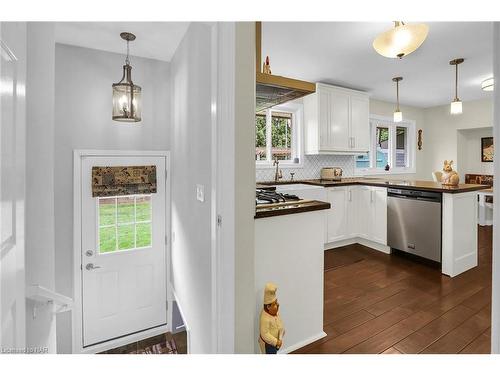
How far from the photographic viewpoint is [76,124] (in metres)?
2.47

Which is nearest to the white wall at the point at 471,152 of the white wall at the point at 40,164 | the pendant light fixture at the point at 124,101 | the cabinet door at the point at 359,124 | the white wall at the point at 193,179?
the cabinet door at the point at 359,124

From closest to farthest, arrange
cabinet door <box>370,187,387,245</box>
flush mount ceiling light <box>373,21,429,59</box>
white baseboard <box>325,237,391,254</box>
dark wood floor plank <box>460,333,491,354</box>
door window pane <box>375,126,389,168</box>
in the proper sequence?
dark wood floor plank <box>460,333,491,354</box>, flush mount ceiling light <box>373,21,429,59</box>, cabinet door <box>370,187,387,245</box>, white baseboard <box>325,237,391,254</box>, door window pane <box>375,126,389,168</box>

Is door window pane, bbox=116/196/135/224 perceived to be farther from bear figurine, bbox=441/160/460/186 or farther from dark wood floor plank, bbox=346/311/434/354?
bear figurine, bbox=441/160/460/186

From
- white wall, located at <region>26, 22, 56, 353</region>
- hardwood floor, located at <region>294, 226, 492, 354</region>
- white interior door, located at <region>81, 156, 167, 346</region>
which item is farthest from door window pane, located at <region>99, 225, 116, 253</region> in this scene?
hardwood floor, located at <region>294, 226, 492, 354</region>

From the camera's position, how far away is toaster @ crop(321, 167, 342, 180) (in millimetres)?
4566

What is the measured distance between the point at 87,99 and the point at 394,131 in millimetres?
5694

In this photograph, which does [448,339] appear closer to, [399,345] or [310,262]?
[399,345]

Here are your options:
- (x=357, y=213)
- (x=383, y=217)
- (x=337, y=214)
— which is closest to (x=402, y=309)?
(x=383, y=217)

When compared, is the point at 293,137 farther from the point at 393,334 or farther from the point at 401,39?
the point at 393,334

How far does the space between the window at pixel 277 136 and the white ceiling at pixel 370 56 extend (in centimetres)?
70

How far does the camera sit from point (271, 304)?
1506 mm

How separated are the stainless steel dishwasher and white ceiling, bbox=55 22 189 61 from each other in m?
3.18

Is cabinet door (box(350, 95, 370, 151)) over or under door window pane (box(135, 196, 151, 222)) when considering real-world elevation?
over
